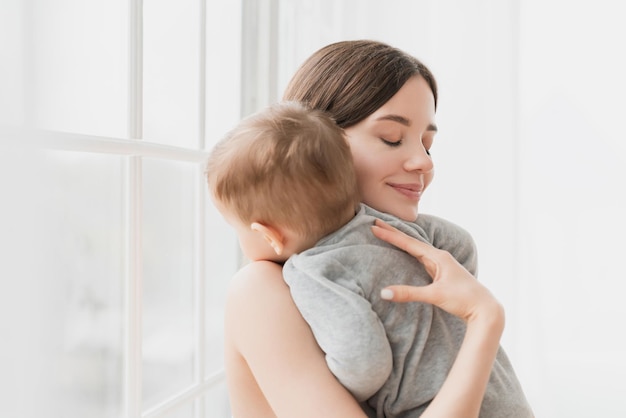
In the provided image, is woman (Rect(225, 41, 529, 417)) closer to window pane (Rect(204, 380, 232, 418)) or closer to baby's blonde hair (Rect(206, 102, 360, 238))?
baby's blonde hair (Rect(206, 102, 360, 238))

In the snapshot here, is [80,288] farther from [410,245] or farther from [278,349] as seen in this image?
[410,245]

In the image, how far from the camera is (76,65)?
111cm

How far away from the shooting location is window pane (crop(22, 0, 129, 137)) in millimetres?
977

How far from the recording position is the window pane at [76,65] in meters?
0.98

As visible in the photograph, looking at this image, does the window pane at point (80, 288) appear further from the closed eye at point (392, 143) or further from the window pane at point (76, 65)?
the closed eye at point (392, 143)

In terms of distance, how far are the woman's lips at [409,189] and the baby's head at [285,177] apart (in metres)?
0.14

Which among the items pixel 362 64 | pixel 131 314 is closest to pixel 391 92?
pixel 362 64

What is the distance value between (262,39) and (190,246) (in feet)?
2.48

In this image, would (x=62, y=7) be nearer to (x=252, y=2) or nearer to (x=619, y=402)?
(x=252, y=2)

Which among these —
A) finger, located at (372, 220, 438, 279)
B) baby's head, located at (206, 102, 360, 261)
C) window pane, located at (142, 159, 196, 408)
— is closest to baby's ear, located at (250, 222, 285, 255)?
baby's head, located at (206, 102, 360, 261)

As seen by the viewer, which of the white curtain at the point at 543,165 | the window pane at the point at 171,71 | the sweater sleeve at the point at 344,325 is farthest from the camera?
the white curtain at the point at 543,165

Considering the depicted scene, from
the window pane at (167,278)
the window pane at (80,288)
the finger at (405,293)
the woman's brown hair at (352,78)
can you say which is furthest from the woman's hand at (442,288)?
the window pane at (167,278)

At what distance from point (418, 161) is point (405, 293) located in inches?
11.2

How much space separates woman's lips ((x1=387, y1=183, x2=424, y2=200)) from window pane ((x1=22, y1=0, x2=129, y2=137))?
52 cm
